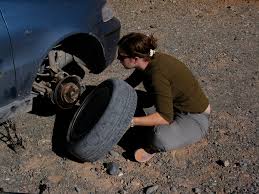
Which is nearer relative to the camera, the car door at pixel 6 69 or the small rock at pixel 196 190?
the car door at pixel 6 69

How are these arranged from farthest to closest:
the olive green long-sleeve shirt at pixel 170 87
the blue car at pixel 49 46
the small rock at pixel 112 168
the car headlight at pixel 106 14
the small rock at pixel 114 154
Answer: the car headlight at pixel 106 14
the small rock at pixel 114 154
the small rock at pixel 112 168
the olive green long-sleeve shirt at pixel 170 87
the blue car at pixel 49 46

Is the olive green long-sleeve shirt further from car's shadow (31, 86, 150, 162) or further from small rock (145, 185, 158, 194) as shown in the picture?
small rock (145, 185, 158, 194)

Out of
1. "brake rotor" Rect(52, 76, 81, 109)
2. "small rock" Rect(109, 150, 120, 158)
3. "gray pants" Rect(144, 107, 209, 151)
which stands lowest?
"small rock" Rect(109, 150, 120, 158)

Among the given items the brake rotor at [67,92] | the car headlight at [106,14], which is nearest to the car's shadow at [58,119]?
the brake rotor at [67,92]

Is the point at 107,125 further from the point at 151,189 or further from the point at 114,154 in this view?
the point at 151,189

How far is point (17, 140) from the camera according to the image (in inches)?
204

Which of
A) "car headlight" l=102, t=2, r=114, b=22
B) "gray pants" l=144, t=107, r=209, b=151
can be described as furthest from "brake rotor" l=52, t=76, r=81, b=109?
"gray pants" l=144, t=107, r=209, b=151

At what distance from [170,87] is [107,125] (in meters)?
0.61

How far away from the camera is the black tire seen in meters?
4.70

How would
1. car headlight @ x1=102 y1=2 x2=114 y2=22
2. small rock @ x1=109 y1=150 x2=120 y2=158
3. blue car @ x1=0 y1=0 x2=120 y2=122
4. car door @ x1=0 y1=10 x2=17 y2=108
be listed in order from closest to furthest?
car door @ x1=0 y1=10 x2=17 y2=108
blue car @ x1=0 y1=0 x2=120 y2=122
small rock @ x1=109 y1=150 x2=120 y2=158
car headlight @ x1=102 y1=2 x2=114 y2=22

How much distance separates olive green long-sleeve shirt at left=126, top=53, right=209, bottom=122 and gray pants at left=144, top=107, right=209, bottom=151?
79 millimetres

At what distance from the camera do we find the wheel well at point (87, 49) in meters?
5.28

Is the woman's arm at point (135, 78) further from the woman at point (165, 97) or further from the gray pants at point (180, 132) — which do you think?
the gray pants at point (180, 132)

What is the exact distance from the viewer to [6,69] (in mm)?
4465
